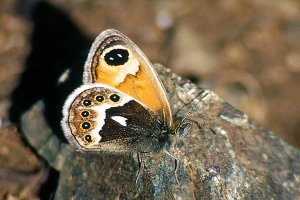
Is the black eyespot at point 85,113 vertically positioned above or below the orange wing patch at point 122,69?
below

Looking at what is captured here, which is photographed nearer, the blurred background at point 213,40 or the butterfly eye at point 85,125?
the butterfly eye at point 85,125

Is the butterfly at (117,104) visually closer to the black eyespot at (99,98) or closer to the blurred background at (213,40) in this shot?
the black eyespot at (99,98)

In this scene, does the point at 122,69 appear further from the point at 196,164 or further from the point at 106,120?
the point at 196,164

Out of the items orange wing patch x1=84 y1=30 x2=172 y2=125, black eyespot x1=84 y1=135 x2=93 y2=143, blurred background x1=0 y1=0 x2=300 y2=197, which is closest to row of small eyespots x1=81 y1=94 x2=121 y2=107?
orange wing patch x1=84 y1=30 x2=172 y2=125

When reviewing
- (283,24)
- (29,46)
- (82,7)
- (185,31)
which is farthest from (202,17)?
(29,46)

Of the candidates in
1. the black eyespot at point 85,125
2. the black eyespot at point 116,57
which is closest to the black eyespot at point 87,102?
the black eyespot at point 85,125

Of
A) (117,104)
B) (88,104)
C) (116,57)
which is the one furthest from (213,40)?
(88,104)
